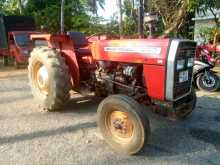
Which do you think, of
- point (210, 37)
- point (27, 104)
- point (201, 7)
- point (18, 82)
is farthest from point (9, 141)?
point (210, 37)

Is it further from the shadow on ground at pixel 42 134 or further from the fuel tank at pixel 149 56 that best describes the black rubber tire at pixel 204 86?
the fuel tank at pixel 149 56

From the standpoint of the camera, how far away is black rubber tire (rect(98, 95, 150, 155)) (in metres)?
4.16

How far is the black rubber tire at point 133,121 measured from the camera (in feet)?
13.6

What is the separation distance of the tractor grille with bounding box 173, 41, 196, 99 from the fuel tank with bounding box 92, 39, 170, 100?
0.18 metres

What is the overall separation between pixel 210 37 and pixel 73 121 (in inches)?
409

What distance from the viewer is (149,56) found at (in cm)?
452

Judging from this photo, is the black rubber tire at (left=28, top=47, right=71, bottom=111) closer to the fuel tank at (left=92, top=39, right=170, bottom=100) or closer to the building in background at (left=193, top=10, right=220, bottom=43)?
the fuel tank at (left=92, top=39, right=170, bottom=100)

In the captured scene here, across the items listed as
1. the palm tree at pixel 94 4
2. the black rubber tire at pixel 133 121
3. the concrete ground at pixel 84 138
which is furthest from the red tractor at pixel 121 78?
the palm tree at pixel 94 4

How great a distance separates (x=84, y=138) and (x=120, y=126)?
66 cm

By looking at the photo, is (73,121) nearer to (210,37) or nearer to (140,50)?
(140,50)

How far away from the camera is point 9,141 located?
4773 millimetres

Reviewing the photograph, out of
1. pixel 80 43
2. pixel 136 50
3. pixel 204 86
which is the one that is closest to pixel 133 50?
pixel 136 50

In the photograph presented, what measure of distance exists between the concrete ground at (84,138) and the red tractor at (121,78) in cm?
23

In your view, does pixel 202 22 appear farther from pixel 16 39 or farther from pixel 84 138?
pixel 84 138
